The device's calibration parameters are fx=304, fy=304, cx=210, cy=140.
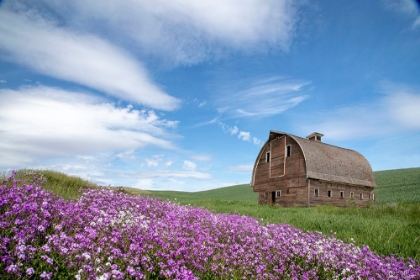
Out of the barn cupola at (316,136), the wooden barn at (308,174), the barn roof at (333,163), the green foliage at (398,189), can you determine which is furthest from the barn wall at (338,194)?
the green foliage at (398,189)

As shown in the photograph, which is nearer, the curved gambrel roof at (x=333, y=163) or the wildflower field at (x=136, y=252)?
the wildflower field at (x=136, y=252)

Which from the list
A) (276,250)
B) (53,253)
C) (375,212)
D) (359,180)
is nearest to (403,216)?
(375,212)

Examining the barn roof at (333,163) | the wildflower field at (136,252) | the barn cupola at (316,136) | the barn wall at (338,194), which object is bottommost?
the wildflower field at (136,252)

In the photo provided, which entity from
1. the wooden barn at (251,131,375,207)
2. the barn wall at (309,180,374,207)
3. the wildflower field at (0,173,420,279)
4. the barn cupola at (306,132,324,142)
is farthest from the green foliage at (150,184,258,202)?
the wildflower field at (0,173,420,279)

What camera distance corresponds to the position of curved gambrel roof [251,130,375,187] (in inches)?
917

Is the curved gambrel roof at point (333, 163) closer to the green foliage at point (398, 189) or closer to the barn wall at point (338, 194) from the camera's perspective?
the barn wall at point (338, 194)

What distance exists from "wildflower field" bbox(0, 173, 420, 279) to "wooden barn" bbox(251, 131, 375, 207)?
17.0 meters

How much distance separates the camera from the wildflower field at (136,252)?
3.69 metres

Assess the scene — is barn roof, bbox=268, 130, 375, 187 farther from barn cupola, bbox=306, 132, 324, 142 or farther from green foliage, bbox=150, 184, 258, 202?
green foliage, bbox=150, 184, 258, 202

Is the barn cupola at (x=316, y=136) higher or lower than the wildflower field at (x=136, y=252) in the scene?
higher

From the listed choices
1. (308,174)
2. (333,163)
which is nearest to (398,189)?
(333,163)

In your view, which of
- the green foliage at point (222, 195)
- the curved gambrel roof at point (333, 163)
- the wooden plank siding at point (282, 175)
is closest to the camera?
the wooden plank siding at point (282, 175)

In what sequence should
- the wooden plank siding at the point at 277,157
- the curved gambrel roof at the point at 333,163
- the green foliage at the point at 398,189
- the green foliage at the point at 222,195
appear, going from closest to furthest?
the curved gambrel roof at the point at 333,163, the wooden plank siding at the point at 277,157, the green foliage at the point at 398,189, the green foliage at the point at 222,195

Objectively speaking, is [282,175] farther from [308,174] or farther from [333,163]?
[333,163]
